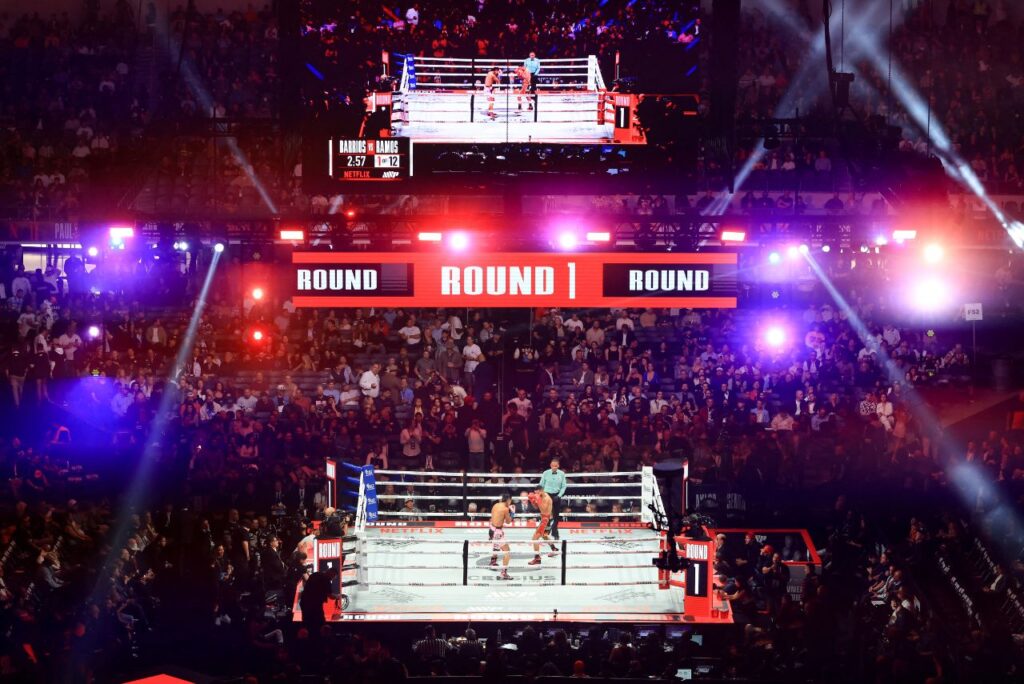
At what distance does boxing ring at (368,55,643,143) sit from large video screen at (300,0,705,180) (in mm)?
11

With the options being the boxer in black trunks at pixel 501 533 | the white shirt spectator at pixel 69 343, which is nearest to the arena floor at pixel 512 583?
the boxer in black trunks at pixel 501 533

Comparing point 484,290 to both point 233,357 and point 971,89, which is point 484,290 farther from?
point 971,89

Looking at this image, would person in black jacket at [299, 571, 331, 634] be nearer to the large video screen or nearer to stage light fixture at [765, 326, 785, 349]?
the large video screen

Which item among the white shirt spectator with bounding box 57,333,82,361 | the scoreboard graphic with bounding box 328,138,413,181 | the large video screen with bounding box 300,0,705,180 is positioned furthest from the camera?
the white shirt spectator with bounding box 57,333,82,361

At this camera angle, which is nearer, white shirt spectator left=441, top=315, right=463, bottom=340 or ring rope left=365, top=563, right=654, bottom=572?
ring rope left=365, top=563, right=654, bottom=572

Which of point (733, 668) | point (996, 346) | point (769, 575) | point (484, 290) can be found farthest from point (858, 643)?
point (996, 346)

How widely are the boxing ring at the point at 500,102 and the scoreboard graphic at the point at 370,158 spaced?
0.56 ft

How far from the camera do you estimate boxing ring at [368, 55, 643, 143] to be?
45.5 ft

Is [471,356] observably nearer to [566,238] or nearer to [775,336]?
[566,238]

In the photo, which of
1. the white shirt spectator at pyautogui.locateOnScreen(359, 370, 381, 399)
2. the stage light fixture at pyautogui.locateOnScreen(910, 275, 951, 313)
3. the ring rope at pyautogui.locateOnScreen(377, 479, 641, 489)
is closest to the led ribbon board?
the ring rope at pyautogui.locateOnScreen(377, 479, 641, 489)

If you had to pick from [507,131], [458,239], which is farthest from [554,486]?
[507,131]

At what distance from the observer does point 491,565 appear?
15.0m

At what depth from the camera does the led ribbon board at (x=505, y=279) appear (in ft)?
45.7

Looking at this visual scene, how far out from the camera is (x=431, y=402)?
1941cm
